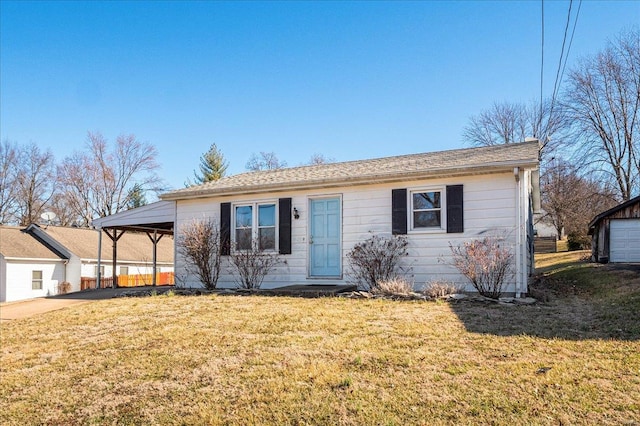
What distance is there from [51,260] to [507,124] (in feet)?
103

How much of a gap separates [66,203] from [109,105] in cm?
1822

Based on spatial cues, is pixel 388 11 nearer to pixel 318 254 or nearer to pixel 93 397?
pixel 318 254

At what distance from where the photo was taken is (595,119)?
28.5 metres

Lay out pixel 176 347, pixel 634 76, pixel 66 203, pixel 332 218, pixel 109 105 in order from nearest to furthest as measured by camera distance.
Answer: pixel 176 347
pixel 332 218
pixel 109 105
pixel 634 76
pixel 66 203

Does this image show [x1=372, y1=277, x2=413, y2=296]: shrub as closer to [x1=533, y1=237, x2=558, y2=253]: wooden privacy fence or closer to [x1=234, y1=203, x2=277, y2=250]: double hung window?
[x1=234, y1=203, x2=277, y2=250]: double hung window

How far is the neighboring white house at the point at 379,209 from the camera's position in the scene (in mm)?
8891

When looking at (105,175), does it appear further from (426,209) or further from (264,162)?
(426,209)

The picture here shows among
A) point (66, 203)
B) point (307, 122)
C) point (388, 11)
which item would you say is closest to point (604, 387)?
point (388, 11)

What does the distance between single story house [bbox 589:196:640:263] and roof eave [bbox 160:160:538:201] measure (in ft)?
39.4

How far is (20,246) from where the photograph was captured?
923 inches

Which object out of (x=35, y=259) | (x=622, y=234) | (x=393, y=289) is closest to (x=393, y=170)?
(x=393, y=289)

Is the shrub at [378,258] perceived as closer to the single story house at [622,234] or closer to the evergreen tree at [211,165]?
the single story house at [622,234]

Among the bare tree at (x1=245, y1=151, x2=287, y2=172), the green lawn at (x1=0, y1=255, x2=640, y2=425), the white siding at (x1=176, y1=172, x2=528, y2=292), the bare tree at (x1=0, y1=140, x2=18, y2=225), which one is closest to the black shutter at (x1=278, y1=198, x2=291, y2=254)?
the white siding at (x1=176, y1=172, x2=528, y2=292)

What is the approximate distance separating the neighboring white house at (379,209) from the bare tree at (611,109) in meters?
21.0
